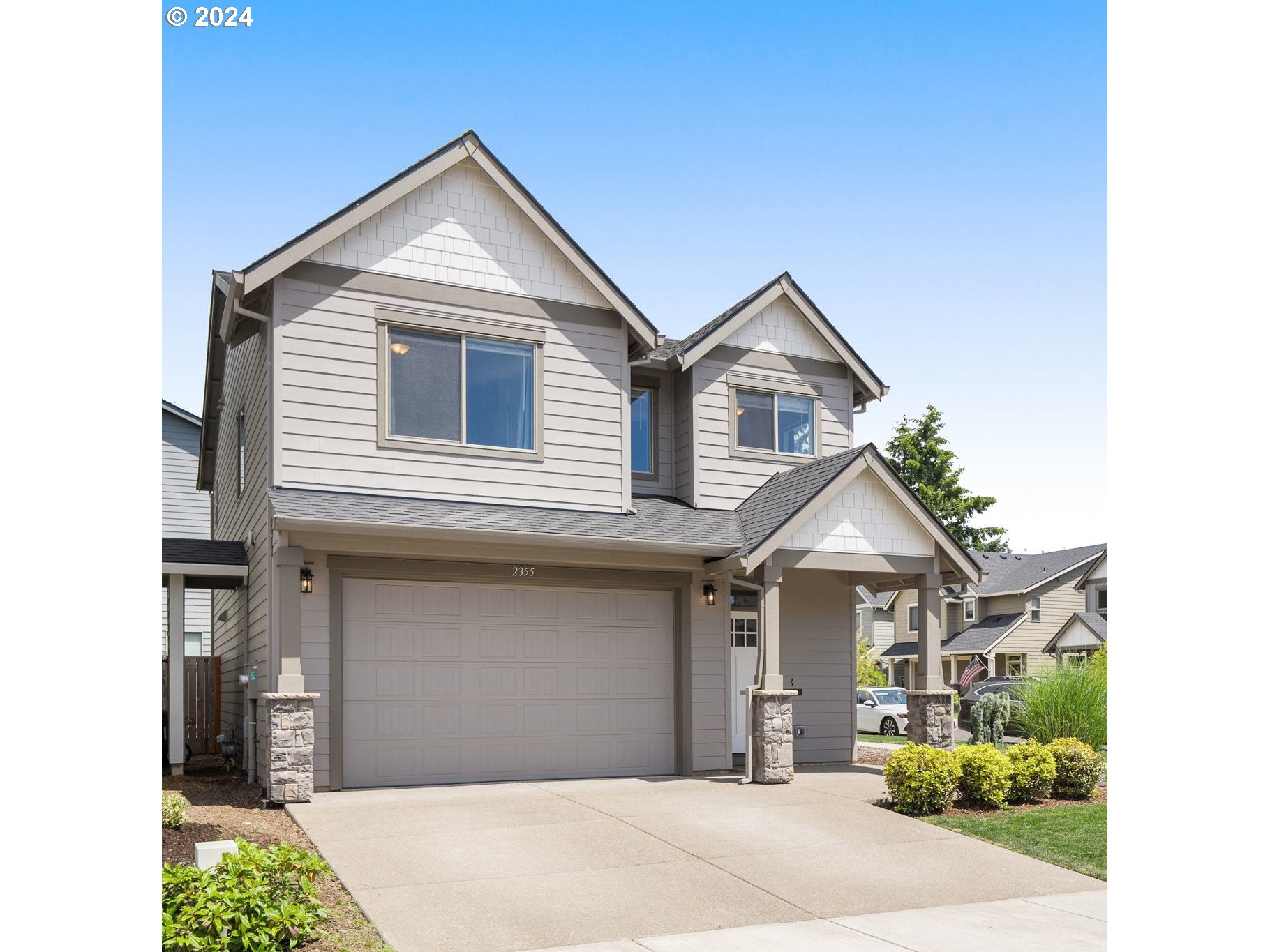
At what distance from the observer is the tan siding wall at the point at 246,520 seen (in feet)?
43.1

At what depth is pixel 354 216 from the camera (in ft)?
41.8

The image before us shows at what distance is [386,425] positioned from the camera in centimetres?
1291

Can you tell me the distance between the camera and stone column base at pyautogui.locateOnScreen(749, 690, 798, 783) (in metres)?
13.1

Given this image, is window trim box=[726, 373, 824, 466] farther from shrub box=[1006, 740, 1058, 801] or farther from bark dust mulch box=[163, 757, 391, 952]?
bark dust mulch box=[163, 757, 391, 952]

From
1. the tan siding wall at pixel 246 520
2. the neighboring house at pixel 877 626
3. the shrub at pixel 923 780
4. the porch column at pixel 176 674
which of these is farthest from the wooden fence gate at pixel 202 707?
the neighboring house at pixel 877 626

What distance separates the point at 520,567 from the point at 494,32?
22.3 ft

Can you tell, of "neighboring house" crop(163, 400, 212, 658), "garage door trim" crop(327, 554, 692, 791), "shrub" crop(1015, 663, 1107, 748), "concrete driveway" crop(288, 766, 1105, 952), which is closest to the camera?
"concrete driveway" crop(288, 766, 1105, 952)

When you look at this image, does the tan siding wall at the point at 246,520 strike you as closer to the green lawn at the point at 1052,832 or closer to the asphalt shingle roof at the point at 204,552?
the asphalt shingle roof at the point at 204,552

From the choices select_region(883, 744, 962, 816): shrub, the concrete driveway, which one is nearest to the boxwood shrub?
select_region(883, 744, 962, 816): shrub

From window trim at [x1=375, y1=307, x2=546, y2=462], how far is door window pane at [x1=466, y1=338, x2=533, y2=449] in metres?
0.07

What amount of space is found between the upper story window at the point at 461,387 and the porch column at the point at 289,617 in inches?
71.5

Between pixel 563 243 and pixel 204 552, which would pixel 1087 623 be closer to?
pixel 563 243

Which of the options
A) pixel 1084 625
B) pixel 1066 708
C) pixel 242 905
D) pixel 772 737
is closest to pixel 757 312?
pixel 772 737

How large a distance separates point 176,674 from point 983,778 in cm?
1046
